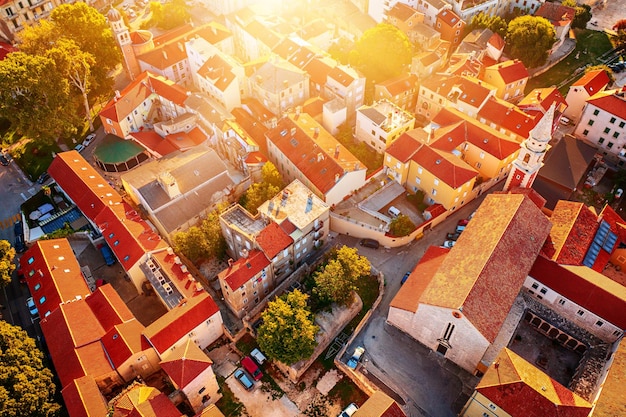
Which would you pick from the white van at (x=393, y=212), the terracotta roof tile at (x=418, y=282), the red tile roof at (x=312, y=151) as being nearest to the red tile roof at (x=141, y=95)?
the red tile roof at (x=312, y=151)

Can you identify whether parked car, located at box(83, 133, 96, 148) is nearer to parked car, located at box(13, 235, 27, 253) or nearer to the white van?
parked car, located at box(13, 235, 27, 253)

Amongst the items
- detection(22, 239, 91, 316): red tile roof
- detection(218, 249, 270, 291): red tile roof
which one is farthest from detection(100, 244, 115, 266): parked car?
detection(218, 249, 270, 291): red tile roof

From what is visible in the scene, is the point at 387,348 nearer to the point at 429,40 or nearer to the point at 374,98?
the point at 374,98

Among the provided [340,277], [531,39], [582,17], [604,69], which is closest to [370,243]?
[340,277]

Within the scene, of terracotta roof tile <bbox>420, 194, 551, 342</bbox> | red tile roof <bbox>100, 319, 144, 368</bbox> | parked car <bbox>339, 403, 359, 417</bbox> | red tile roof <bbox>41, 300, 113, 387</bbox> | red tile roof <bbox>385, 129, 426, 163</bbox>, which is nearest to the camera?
terracotta roof tile <bbox>420, 194, 551, 342</bbox>

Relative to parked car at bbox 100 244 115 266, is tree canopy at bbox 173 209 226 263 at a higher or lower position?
higher

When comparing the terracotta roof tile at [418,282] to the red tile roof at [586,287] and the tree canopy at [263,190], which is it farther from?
the tree canopy at [263,190]
